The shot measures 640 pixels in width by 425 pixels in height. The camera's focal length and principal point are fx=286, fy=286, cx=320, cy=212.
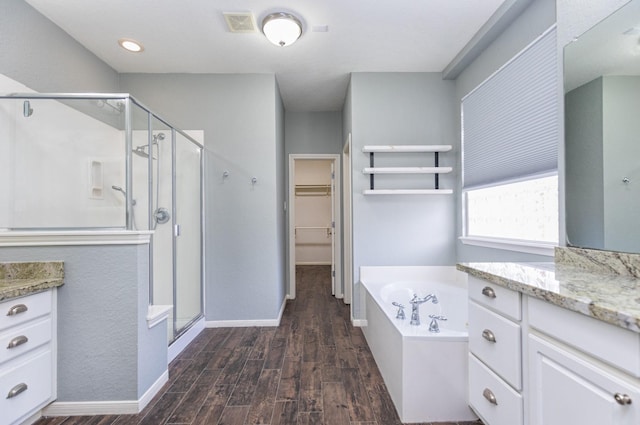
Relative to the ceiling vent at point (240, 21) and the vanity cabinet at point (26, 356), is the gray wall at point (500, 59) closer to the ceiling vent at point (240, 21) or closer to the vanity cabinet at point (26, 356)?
the ceiling vent at point (240, 21)

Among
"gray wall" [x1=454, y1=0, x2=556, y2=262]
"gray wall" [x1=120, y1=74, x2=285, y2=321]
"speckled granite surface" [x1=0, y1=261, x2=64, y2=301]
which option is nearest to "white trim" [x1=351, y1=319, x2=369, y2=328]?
"gray wall" [x1=120, y1=74, x2=285, y2=321]

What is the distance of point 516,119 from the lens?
6.79 ft

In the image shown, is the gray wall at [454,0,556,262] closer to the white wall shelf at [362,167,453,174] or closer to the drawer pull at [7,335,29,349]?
the white wall shelf at [362,167,453,174]

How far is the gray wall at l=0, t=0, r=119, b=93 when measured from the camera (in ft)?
6.27

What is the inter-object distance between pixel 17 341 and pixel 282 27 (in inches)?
98.1

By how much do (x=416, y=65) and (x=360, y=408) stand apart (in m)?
3.01

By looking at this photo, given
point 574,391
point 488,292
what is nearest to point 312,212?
point 488,292

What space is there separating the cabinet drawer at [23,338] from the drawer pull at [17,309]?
78 millimetres

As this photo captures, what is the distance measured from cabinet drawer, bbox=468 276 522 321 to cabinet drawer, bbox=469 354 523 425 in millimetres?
294

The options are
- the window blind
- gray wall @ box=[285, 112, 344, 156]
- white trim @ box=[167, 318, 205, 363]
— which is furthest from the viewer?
gray wall @ box=[285, 112, 344, 156]

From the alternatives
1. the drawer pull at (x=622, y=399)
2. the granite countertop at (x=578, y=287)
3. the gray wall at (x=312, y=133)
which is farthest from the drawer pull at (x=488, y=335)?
the gray wall at (x=312, y=133)

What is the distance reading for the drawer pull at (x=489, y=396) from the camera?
1.22 metres

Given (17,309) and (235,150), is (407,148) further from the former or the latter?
(17,309)

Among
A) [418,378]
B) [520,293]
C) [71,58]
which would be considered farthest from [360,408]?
[71,58]
